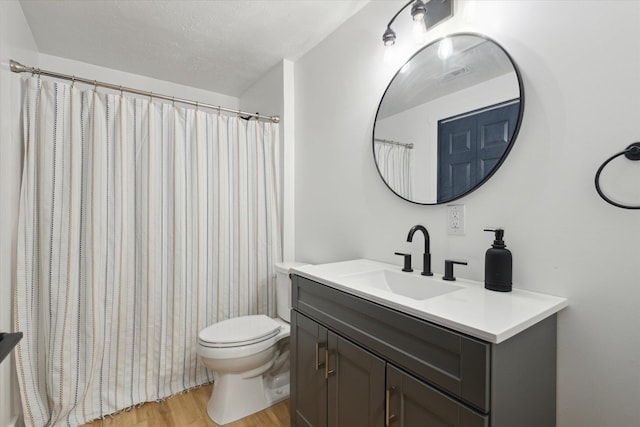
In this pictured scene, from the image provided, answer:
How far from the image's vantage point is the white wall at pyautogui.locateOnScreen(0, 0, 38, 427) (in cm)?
140

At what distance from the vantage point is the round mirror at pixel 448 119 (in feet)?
3.76

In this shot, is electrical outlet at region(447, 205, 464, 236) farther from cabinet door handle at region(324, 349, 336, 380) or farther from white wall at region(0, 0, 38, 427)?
white wall at region(0, 0, 38, 427)

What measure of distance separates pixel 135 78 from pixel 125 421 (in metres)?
2.54

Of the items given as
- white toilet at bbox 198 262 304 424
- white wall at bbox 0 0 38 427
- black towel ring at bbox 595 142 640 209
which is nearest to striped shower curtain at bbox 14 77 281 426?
white wall at bbox 0 0 38 427

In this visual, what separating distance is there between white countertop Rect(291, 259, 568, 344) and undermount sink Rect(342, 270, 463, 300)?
0.12ft

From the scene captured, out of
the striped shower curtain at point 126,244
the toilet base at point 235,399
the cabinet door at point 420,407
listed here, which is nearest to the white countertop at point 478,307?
the cabinet door at point 420,407

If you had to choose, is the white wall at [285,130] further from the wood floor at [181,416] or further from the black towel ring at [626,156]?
the black towel ring at [626,156]

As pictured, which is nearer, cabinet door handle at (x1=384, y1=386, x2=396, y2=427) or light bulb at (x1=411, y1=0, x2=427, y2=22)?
cabinet door handle at (x1=384, y1=386, x2=396, y2=427)

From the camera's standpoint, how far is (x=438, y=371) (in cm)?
85

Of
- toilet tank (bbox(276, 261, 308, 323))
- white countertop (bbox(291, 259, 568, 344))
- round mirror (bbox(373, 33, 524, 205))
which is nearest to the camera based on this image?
white countertop (bbox(291, 259, 568, 344))

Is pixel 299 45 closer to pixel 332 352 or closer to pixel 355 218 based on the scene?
pixel 355 218

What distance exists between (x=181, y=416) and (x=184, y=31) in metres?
2.39

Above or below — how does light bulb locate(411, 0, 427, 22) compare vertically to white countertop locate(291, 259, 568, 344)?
above

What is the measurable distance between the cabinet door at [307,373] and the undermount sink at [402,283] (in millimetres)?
271
